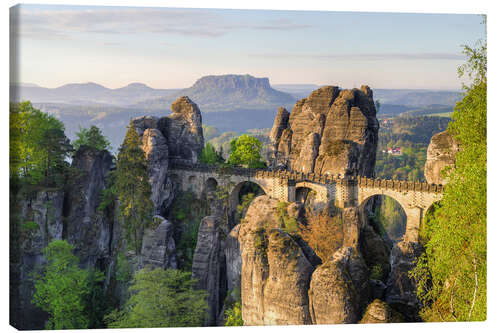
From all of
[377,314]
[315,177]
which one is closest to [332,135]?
[315,177]

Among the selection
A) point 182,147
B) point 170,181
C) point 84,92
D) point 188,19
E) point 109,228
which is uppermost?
point 188,19

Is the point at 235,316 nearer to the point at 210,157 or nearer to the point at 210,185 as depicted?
the point at 210,185

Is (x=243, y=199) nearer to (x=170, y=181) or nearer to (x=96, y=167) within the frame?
(x=170, y=181)

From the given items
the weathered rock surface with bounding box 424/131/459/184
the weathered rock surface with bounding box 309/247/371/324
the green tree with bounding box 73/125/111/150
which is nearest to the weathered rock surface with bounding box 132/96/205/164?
the green tree with bounding box 73/125/111/150

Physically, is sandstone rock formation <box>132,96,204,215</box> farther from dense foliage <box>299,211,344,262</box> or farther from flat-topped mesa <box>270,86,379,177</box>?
dense foliage <box>299,211,344,262</box>

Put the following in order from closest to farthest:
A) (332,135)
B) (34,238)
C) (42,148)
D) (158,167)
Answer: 1. (34,238)
2. (42,148)
3. (158,167)
4. (332,135)
